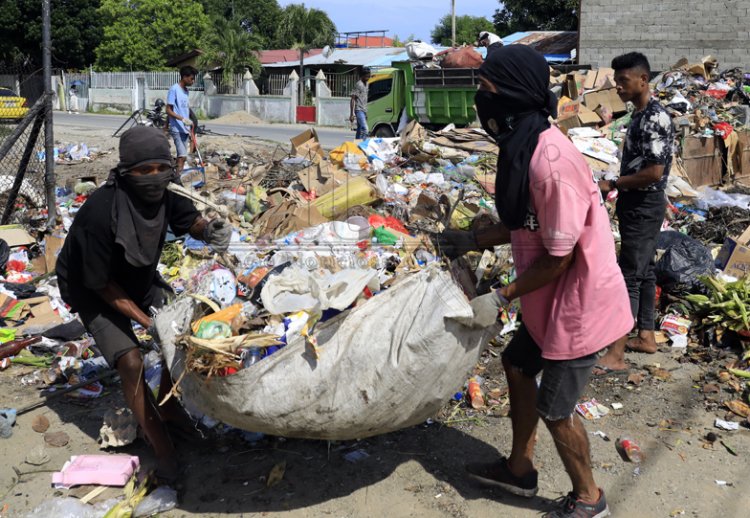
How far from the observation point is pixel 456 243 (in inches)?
104

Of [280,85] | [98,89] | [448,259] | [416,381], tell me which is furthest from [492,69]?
[98,89]

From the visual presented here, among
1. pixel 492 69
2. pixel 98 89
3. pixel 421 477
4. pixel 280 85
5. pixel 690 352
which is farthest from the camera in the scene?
pixel 98 89

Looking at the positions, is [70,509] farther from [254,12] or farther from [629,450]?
[254,12]

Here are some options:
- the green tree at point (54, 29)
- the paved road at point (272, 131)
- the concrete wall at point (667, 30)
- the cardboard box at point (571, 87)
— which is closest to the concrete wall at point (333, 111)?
the paved road at point (272, 131)

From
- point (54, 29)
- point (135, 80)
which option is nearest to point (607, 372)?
point (135, 80)

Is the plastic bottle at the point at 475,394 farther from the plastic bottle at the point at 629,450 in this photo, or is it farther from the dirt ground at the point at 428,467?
the plastic bottle at the point at 629,450

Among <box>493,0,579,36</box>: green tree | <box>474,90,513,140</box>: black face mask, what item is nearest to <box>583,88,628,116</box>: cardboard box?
<box>474,90,513,140</box>: black face mask

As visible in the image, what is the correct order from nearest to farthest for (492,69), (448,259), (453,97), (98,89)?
1. (492,69)
2. (448,259)
3. (453,97)
4. (98,89)

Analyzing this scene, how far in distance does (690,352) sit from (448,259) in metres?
2.55

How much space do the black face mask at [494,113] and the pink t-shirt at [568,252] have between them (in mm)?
153

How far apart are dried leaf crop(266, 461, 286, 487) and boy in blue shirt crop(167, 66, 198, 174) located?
6262 millimetres

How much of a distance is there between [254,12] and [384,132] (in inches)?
1619

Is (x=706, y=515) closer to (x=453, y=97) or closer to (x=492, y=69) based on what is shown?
(x=492, y=69)

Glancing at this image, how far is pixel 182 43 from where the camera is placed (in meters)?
37.2
